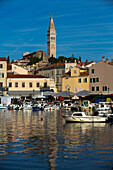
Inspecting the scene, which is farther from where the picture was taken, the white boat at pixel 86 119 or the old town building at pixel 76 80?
the old town building at pixel 76 80

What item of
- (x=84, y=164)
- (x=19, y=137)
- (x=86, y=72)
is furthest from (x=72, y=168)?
(x=86, y=72)

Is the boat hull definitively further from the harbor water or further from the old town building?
the old town building

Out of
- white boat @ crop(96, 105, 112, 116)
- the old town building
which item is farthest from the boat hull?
the old town building

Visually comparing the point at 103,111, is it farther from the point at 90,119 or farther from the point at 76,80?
the point at 76,80

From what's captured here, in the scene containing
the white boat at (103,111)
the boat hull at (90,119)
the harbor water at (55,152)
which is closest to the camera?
the harbor water at (55,152)

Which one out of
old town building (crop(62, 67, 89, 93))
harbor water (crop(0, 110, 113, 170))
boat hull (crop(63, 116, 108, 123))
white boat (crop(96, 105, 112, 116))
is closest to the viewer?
harbor water (crop(0, 110, 113, 170))

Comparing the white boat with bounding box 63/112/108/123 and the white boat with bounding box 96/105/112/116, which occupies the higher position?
the white boat with bounding box 96/105/112/116

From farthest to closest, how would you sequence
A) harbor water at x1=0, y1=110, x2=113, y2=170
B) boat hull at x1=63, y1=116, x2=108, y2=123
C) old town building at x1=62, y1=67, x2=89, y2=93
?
old town building at x1=62, y1=67, x2=89, y2=93
boat hull at x1=63, y1=116, x2=108, y2=123
harbor water at x1=0, y1=110, x2=113, y2=170

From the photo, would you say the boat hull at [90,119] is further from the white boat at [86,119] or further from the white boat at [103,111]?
→ the white boat at [103,111]

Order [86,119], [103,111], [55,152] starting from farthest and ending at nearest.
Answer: [103,111], [86,119], [55,152]

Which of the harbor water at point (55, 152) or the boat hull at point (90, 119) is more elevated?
the boat hull at point (90, 119)

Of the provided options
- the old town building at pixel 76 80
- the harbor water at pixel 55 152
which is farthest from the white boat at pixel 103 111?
the old town building at pixel 76 80

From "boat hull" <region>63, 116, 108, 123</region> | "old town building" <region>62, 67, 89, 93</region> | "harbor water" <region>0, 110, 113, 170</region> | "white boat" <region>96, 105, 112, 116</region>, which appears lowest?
"harbor water" <region>0, 110, 113, 170</region>

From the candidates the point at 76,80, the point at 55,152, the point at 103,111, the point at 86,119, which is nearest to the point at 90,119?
the point at 86,119
